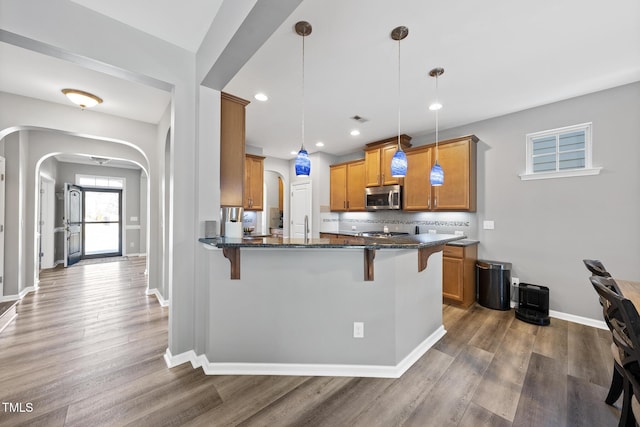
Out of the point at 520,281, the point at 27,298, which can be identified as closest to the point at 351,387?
the point at 520,281

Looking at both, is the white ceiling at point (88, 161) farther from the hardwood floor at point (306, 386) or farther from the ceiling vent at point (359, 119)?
the ceiling vent at point (359, 119)

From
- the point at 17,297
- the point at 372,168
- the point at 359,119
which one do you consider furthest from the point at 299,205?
the point at 17,297

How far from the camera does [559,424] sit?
62.4 inches

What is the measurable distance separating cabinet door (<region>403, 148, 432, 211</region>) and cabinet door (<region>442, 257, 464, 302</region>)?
97cm

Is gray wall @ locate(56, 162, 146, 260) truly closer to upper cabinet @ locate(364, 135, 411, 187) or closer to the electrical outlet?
upper cabinet @ locate(364, 135, 411, 187)

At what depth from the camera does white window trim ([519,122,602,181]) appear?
10.0 ft

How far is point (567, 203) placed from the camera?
318 cm

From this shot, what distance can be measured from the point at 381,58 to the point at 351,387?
2.86m

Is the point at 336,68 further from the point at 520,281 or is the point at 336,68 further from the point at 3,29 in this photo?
the point at 520,281

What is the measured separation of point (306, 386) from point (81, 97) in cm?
388

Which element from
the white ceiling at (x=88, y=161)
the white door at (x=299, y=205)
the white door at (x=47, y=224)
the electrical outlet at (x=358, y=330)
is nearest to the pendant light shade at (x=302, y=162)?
the electrical outlet at (x=358, y=330)

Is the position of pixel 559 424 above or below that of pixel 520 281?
below

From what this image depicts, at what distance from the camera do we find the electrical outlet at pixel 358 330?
2.06 metres

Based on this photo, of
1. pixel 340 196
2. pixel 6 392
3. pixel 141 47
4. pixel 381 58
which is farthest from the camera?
pixel 340 196
